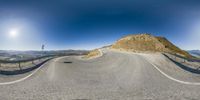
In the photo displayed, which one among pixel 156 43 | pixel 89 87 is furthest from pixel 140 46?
pixel 89 87

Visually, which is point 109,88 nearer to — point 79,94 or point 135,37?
point 79,94

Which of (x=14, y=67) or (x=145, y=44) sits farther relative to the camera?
(x=145, y=44)

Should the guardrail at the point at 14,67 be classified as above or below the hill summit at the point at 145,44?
below

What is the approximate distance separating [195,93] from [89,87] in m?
3.57

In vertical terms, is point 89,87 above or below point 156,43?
below

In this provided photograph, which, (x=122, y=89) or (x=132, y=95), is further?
(x=122, y=89)

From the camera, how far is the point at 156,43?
63.2m

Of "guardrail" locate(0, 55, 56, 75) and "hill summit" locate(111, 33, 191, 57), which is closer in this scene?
"guardrail" locate(0, 55, 56, 75)

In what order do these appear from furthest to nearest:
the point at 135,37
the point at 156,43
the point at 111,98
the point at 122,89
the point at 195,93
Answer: the point at 135,37, the point at 156,43, the point at 122,89, the point at 195,93, the point at 111,98

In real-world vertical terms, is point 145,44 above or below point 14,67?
above

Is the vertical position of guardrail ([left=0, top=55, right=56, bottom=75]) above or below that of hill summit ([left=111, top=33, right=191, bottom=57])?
below

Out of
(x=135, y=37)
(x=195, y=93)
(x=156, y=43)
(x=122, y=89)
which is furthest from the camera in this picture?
(x=135, y=37)

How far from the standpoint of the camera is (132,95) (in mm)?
7285

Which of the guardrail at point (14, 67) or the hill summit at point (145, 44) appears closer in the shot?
the guardrail at point (14, 67)
